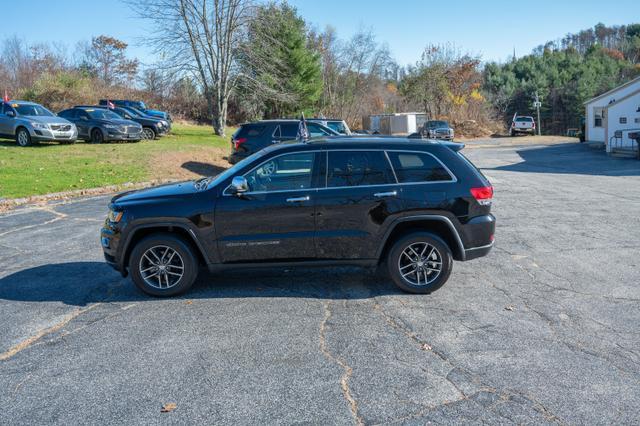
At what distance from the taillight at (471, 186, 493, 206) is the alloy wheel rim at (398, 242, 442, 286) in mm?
741

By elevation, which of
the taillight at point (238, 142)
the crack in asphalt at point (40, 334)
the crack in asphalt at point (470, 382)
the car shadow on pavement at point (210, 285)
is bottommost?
the crack in asphalt at point (470, 382)

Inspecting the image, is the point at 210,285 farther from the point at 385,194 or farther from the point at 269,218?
the point at 385,194

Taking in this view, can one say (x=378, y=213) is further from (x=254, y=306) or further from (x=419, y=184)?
(x=254, y=306)

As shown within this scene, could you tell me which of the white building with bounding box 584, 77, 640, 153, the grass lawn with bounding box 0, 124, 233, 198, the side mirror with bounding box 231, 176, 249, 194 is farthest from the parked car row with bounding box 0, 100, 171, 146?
the white building with bounding box 584, 77, 640, 153

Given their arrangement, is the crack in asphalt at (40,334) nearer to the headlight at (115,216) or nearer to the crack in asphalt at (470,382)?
the headlight at (115,216)

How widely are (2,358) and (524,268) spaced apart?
19.3 feet

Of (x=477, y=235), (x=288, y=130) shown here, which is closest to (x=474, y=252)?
(x=477, y=235)

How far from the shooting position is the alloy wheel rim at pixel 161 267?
19.4ft

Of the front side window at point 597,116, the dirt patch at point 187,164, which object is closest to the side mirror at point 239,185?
the dirt patch at point 187,164

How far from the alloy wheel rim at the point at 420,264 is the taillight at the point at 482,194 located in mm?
741

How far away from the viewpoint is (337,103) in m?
60.5

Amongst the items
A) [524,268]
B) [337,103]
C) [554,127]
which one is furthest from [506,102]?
[524,268]

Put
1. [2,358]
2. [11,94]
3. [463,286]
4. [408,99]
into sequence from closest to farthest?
[2,358] → [463,286] → [11,94] → [408,99]

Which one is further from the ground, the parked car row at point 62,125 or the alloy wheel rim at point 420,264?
the parked car row at point 62,125
